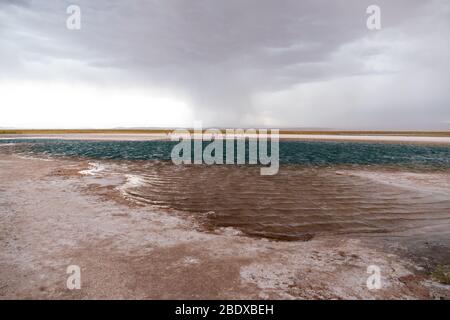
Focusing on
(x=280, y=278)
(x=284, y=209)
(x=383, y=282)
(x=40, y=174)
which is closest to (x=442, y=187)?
(x=284, y=209)

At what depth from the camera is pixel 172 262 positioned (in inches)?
252

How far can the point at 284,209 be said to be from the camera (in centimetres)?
1105

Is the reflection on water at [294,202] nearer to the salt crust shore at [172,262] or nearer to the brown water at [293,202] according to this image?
the brown water at [293,202]

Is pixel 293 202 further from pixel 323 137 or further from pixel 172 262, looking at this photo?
pixel 323 137

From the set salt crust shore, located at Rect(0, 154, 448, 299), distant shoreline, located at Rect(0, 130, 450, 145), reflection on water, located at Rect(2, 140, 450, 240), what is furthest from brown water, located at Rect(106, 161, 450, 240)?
distant shoreline, located at Rect(0, 130, 450, 145)

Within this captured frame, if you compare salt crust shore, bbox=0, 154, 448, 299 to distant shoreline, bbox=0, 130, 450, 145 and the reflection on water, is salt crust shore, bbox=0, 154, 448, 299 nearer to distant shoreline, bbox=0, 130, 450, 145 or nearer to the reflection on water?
the reflection on water

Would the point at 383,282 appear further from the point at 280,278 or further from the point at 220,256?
the point at 220,256

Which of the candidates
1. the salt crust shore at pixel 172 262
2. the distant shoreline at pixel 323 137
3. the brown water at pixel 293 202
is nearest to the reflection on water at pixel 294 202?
the brown water at pixel 293 202

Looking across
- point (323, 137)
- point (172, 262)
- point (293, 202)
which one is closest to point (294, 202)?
point (293, 202)

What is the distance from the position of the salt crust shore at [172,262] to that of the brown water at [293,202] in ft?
3.73

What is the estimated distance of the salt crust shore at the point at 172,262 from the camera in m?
5.27

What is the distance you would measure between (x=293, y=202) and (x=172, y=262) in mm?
6990

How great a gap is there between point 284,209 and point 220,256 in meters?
4.94
